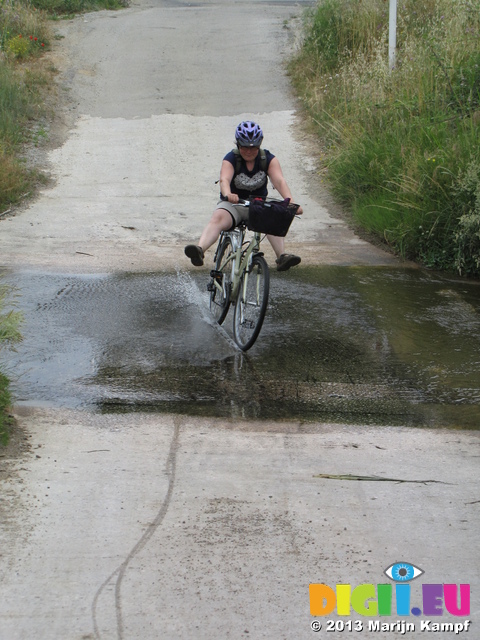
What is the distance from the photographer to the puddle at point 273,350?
218 inches

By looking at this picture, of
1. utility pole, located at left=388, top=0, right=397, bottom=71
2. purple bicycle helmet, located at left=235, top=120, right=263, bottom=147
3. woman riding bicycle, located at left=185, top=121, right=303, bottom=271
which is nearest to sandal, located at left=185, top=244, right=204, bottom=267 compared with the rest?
woman riding bicycle, located at left=185, top=121, right=303, bottom=271

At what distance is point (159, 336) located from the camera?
680cm

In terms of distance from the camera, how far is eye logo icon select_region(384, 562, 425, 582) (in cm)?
355

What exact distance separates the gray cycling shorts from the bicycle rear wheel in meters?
0.23

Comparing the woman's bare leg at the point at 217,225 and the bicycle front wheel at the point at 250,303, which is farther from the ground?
the woman's bare leg at the point at 217,225

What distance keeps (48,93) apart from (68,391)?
10082 millimetres

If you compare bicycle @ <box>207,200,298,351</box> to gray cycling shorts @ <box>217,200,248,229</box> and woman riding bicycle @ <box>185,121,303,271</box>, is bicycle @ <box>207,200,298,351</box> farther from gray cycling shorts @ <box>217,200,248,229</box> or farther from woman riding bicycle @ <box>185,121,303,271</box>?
woman riding bicycle @ <box>185,121,303,271</box>

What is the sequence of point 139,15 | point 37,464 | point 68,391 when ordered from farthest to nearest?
1. point 139,15
2. point 68,391
3. point 37,464

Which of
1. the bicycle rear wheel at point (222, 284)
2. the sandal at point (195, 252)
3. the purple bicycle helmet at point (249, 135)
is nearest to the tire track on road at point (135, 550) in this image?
the bicycle rear wheel at point (222, 284)

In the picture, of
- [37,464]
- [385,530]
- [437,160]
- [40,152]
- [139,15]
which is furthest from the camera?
[139,15]

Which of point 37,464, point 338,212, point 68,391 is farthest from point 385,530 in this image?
point 338,212

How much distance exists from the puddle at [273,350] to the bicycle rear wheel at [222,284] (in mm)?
117

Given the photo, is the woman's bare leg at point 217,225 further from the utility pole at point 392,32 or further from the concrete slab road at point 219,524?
the utility pole at point 392,32

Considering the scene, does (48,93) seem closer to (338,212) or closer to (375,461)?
(338,212)
